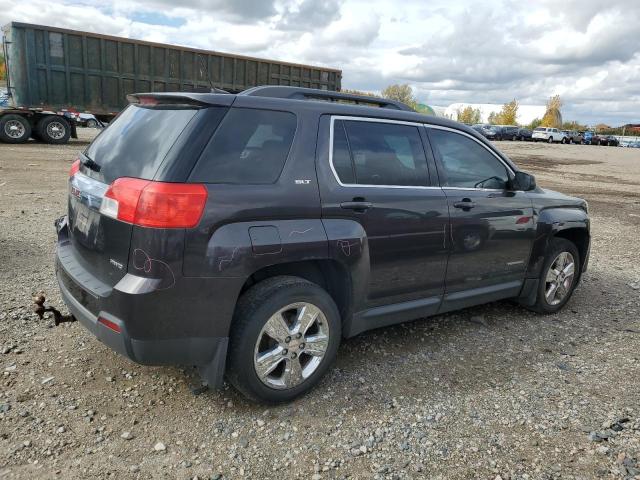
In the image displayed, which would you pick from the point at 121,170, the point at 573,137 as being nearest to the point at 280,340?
the point at 121,170

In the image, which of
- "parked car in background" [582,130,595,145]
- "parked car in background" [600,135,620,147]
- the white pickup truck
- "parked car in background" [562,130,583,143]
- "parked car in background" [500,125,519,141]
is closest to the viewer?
"parked car in background" [500,125,519,141]

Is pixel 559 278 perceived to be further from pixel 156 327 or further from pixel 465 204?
pixel 156 327

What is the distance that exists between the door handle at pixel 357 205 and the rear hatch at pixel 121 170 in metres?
0.98

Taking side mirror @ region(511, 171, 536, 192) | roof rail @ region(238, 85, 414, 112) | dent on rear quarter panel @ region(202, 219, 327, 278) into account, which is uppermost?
roof rail @ region(238, 85, 414, 112)

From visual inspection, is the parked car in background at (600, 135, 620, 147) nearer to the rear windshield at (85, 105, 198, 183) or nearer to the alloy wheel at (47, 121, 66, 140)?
the alloy wheel at (47, 121, 66, 140)

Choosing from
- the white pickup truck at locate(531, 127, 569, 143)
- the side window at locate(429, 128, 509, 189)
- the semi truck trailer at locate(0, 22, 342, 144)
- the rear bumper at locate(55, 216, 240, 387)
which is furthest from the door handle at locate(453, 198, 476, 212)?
the white pickup truck at locate(531, 127, 569, 143)

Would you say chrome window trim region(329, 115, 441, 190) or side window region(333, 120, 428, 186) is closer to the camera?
chrome window trim region(329, 115, 441, 190)

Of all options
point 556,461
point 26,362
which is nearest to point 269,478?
point 556,461

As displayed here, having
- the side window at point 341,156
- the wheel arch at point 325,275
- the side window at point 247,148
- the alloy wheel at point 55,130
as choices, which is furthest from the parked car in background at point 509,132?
the side window at point 247,148

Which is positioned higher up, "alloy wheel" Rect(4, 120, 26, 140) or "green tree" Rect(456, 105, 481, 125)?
"green tree" Rect(456, 105, 481, 125)

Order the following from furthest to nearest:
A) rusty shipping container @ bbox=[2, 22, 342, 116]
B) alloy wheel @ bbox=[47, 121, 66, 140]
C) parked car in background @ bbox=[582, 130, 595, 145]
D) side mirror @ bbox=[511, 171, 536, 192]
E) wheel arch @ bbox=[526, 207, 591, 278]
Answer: parked car in background @ bbox=[582, 130, 595, 145], alloy wheel @ bbox=[47, 121, 66, 140], rusty shipping container @ bbox=[2, 22, 342, 116], wheel arch @ bbox=[526, 207, 591, 278], side mirror @ bbox=[511, 171, 536, 192]

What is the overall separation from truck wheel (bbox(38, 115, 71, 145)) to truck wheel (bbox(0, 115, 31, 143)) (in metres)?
0.42

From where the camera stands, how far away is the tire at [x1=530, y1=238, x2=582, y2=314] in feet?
15.5

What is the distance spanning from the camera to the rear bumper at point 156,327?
104 inches
